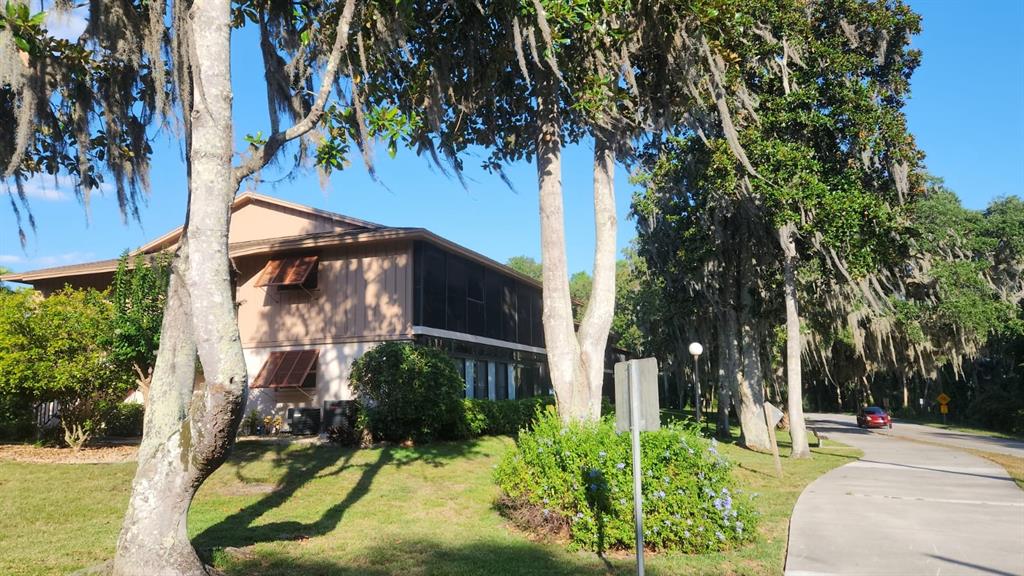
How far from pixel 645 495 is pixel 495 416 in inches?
469

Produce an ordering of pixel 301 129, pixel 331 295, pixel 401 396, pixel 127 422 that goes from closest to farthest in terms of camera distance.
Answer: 1. pixel 301 129
2. pixel 401 396
3. pixel 127 422
4. pixel 331 295

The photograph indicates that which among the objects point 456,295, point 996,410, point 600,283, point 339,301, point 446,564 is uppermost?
point 456,295

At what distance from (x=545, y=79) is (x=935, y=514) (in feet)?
30.3

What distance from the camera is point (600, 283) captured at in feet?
36.7

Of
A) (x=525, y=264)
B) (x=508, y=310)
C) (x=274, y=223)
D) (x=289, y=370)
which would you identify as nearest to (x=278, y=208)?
(x=274, y=223)

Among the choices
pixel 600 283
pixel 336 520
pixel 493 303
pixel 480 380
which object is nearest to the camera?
pixel 336 520

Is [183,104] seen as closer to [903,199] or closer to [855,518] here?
[855,518]

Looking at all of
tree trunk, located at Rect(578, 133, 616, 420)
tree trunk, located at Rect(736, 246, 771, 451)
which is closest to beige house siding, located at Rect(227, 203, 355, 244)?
tree trunk, located at Rect(578, 133, 616, 420)

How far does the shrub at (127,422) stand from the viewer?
18.4 metres

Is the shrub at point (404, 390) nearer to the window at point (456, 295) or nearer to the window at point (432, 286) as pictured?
the window at point (432, 286)

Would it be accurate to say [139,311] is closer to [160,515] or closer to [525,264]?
[160,515]

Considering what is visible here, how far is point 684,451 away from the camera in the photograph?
8.21m

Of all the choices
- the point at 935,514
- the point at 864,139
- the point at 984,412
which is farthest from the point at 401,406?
the point at 984,412

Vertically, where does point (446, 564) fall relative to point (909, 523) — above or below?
above
